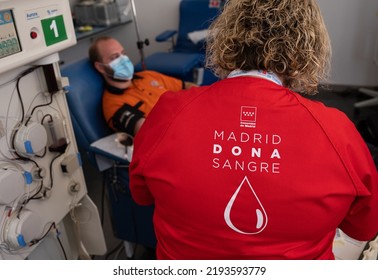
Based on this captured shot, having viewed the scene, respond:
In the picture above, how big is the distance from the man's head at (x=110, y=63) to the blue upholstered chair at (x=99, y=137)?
0.14ft

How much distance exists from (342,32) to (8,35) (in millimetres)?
3656

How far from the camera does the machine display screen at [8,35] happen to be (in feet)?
3.33

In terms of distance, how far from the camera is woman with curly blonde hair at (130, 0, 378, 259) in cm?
79

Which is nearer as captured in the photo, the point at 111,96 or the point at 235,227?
the point at 235,227

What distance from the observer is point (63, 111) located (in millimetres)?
1428

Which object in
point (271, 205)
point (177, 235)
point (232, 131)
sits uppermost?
point (232, 131)

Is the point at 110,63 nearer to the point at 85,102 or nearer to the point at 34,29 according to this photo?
the point at 85,102

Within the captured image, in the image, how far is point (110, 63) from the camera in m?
1.99

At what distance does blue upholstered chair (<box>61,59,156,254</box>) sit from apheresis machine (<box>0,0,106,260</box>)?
0.30 m

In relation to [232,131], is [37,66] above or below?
above

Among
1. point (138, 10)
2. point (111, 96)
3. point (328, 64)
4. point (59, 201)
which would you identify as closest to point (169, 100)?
point (328, 64)

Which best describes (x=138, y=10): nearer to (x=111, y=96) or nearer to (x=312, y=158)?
(x=111, y=96)

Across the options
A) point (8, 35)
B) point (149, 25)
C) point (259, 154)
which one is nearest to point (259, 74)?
point (259, 154)

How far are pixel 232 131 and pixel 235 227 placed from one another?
0.76 feet
